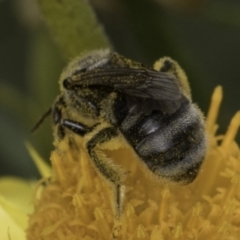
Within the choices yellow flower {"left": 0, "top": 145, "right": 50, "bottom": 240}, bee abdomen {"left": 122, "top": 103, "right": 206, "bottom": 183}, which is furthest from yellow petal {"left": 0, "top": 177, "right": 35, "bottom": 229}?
bee abdomen {"left": 122, "top": 103, "right": 206, "bottom": 183}

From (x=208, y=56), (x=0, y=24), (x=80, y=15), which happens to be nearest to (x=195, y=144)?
(x=80, y=15)

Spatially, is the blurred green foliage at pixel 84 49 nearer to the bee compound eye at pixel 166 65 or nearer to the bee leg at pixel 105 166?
the bee compound eye at pixel 166 65

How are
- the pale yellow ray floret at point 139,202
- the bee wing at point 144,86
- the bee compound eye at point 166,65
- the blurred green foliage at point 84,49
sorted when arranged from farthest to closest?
the blurred green foliage at point 84,49
the bee compound eye at point 166,65
the pale yellow ray floret at point 139,202
the bee wing at point 144,86

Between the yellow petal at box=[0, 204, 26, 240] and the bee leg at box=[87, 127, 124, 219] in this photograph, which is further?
the yellow petal at box=[0, 204, 26, 240]

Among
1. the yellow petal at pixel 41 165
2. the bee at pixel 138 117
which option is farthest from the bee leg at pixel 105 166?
the yellow petal at pixel 41 165

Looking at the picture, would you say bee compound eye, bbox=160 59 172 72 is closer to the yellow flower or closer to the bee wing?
the bee wing

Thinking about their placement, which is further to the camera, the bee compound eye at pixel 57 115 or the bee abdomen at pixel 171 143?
the bee compound eye at pixel 57 115

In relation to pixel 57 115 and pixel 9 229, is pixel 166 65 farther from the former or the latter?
pixel 9 229

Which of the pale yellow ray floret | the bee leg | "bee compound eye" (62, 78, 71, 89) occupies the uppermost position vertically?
"bee compound eye" (62, 78, 71, 89)
